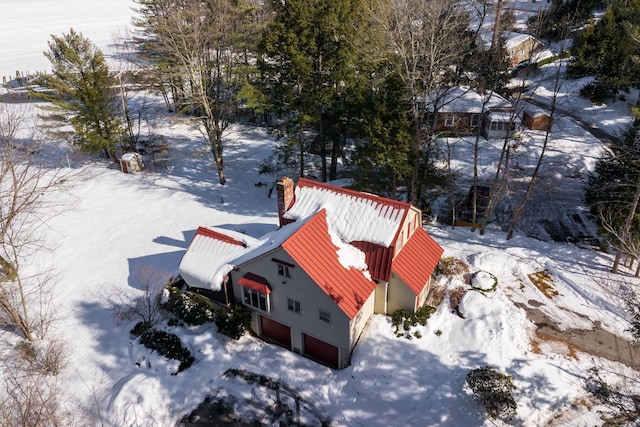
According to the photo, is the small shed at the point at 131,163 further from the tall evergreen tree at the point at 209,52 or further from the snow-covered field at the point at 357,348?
the snow-covered field at the point at 357,348

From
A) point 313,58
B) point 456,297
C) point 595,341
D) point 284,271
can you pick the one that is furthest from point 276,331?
point 313,58

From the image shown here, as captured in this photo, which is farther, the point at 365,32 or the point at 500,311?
the point at 365,32

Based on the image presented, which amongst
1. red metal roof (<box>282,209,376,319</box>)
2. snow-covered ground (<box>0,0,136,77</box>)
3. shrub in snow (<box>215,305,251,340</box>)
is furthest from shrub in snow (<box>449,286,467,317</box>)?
snow-covered ground (<box>0,0,136,77</box>)

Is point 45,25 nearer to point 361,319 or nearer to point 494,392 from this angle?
point 361,319

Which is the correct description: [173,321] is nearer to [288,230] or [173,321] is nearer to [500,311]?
[288,230]

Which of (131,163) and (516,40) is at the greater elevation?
(516,40)

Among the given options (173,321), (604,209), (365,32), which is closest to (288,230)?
(173,321)

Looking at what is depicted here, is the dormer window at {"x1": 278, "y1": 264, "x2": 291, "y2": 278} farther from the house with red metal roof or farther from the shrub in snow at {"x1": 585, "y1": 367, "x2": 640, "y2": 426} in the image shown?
the shrub in snow at {"x1": 585, "y1": 367, "x2": 640, "y2": 426}
